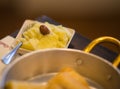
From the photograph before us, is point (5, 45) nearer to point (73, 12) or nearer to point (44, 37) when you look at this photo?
point (44, 37)

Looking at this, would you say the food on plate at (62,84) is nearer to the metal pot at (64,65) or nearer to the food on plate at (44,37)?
the metal pot at (64,65)

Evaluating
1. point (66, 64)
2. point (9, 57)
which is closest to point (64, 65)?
point (66, 64)

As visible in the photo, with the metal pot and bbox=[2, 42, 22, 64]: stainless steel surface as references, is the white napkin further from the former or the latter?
the metal pot

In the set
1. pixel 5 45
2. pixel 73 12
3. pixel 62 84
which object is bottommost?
pixel 73 12

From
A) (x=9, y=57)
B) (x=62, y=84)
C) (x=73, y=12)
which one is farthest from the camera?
(x=73, y=12)

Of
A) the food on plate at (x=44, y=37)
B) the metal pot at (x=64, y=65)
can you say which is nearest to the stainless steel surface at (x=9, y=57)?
the food on plate at (x=44, y=37)

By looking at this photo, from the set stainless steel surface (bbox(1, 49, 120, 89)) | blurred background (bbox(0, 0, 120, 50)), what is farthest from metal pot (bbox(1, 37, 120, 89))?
blurred background (bbox(0, 0, 120, 50))
